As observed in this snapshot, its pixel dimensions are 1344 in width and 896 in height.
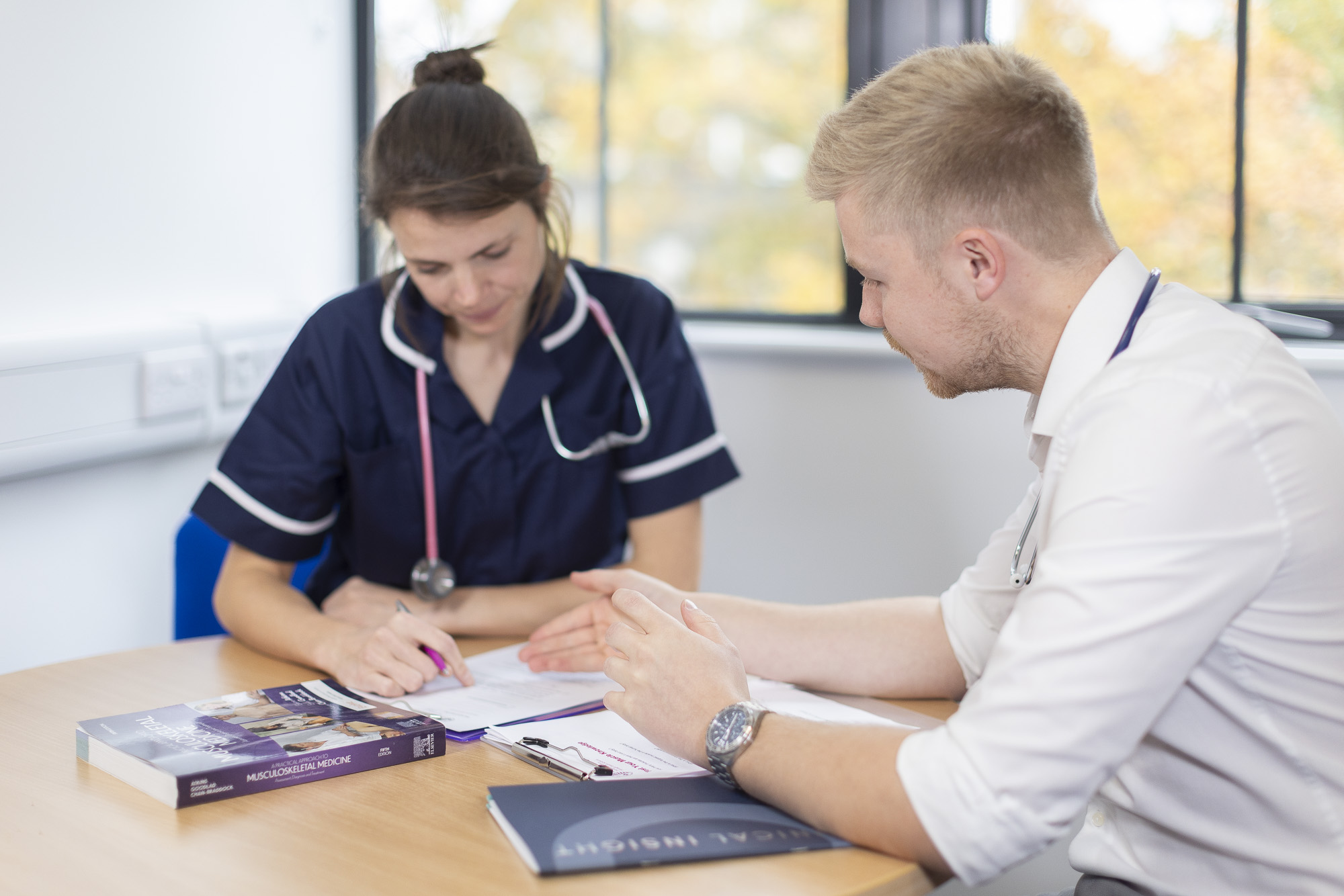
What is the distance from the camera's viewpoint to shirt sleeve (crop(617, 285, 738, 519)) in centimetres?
171

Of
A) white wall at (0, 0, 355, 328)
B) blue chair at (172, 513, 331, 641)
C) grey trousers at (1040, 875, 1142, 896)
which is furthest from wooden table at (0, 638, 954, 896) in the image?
white wall at (0, 0, 355, 328)

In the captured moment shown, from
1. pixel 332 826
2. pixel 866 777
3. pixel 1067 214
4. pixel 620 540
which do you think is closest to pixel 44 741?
pixel 332 826

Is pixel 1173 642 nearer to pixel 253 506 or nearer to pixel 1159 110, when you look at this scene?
pixel 253 506

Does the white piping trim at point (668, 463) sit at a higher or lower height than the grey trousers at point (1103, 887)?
higher

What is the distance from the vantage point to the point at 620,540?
1811mm

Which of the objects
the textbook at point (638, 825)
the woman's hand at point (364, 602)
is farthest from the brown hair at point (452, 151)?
the textbook at point (638, 825)

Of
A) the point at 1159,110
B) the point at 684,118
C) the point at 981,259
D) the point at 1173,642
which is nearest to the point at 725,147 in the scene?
the point at 684,118

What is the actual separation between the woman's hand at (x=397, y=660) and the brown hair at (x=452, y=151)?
56cm

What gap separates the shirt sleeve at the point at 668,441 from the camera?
5.61ft

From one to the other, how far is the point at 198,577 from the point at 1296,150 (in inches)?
75.3

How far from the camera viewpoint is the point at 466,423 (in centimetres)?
164

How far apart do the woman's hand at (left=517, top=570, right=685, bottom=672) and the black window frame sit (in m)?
0.87

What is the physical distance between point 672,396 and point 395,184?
51 cm

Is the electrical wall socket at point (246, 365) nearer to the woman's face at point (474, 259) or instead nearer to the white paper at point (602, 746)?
the woman's face at point (474, 259)
